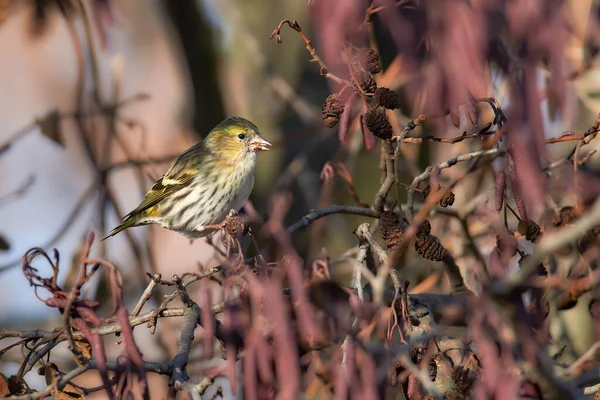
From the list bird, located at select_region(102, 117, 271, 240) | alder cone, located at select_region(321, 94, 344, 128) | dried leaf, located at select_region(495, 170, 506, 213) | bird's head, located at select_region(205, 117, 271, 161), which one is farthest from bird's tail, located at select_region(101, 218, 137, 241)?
dried leaf, located at select_region(495, 170, 506, 213)

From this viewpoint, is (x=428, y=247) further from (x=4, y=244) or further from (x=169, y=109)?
(x=169, y=109)

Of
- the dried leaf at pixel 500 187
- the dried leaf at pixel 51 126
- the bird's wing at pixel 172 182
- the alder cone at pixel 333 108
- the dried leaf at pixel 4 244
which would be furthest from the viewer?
the bird's wing at pixel 172 182

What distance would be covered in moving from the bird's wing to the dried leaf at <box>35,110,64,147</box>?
0.84 metres

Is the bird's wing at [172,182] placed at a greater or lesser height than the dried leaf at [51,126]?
lesser

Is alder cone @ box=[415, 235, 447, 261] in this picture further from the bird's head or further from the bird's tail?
the bird's tail

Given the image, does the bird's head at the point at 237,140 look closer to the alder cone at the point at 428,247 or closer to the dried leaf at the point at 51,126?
the dried leaf at the point at 51,126

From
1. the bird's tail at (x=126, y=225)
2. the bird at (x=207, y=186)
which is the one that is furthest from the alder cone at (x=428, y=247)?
the bird's tail at (x=126, y=225)

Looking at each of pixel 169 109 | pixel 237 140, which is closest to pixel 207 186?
pixel 237 140

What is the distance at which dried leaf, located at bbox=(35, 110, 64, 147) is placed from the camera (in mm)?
3355

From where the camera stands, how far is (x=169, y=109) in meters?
7.16

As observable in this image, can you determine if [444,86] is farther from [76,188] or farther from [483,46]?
[76,188]

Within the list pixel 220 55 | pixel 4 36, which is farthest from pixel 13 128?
pixel 220 55

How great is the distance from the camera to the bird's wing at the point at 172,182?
4234mm

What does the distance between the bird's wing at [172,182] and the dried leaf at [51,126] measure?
841 mm
